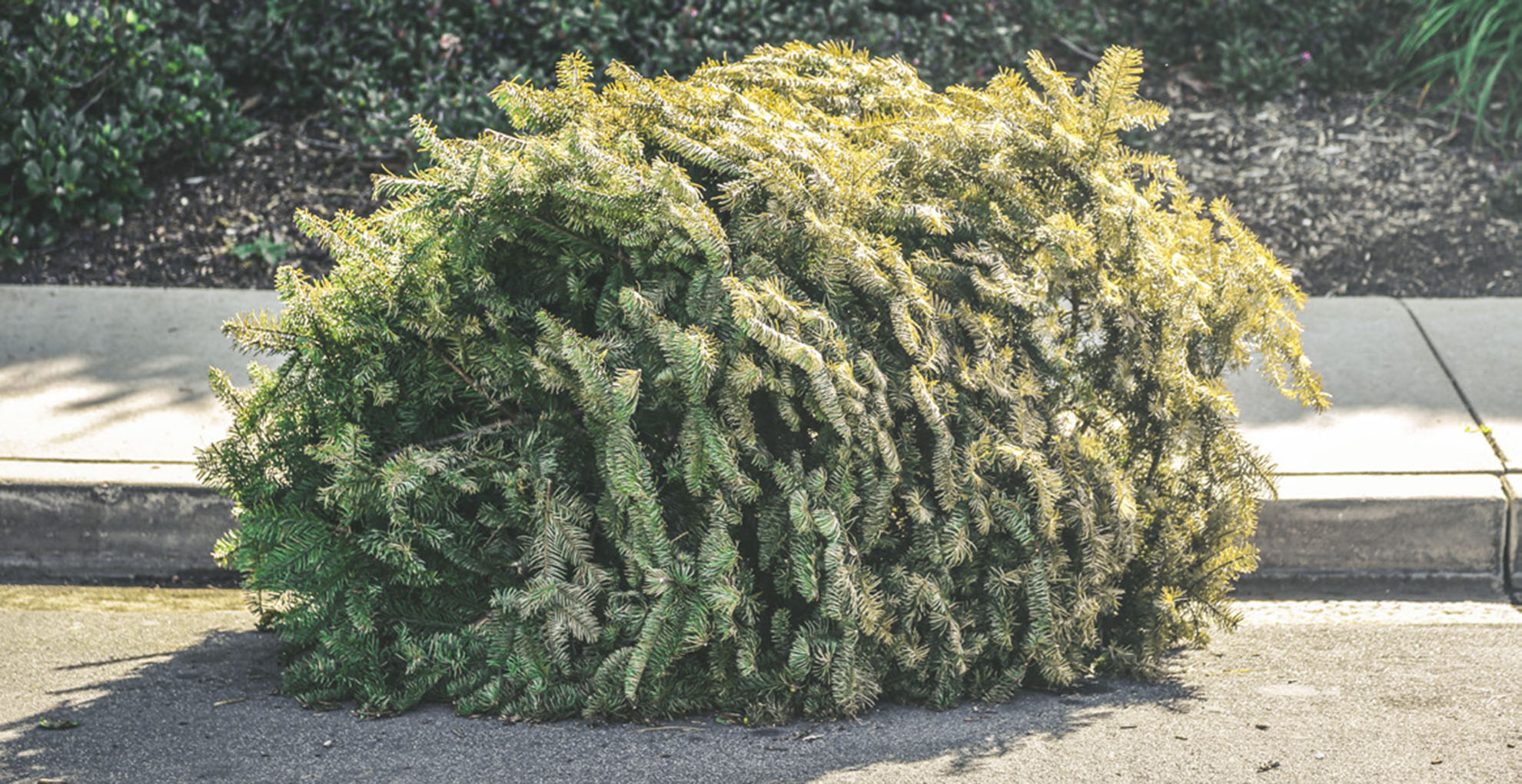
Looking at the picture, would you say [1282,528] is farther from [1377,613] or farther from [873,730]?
[873,730]

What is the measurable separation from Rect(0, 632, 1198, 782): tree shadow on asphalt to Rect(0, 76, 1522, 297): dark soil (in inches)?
118

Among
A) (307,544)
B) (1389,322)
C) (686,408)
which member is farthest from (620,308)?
(1389,322)

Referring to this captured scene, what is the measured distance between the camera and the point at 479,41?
680cm

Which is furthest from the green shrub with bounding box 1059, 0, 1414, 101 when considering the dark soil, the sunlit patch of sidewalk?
the sunlit patch of sidewalk

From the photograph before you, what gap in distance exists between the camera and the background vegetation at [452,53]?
6066 millimetres

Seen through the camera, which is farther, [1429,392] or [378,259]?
[1429,392]

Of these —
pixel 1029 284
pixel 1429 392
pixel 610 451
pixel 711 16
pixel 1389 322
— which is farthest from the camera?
pixel 711 16

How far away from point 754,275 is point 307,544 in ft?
3.80

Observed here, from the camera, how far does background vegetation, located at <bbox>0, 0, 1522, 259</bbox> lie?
607cm

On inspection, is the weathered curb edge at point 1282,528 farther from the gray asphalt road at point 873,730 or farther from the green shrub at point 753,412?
the green shrub at point 753,412

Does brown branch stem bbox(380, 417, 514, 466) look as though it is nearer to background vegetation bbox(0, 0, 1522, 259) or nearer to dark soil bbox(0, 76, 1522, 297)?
dark soil bbox(0, 76, 1522, 297)

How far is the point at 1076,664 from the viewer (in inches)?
125

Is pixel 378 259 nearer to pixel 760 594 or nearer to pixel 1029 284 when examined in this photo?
pixel 760 594

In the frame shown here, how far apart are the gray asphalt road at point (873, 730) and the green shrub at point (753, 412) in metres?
0.10
